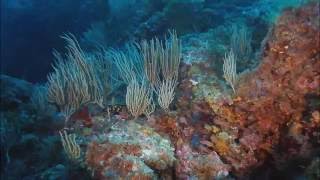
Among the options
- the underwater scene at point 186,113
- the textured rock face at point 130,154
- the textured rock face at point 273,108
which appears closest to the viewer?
the textured rock face at point 273,108

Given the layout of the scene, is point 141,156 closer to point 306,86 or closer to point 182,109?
point 182,109

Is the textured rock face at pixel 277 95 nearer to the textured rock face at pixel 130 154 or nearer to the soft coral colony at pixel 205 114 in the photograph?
the soft coral colony at pixel 205 114

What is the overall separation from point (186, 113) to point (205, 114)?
313mm

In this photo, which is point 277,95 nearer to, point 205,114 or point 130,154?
point 205,114

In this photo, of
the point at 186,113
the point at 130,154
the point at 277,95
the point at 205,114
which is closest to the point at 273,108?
the point at 277,95

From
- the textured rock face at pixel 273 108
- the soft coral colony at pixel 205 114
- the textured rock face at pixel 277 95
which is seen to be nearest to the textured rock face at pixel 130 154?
the soft coral colony at pixel 205 114

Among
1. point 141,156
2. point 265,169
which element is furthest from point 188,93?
point 265,169

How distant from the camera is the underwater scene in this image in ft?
12.1

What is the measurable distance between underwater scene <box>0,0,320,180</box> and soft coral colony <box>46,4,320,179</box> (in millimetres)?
12

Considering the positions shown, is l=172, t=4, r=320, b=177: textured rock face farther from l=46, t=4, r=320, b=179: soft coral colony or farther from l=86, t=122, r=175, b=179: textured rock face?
l=86, t=122, r=175, b=179: textured rock face

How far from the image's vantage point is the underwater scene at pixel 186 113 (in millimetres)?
3688

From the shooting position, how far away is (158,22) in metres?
10.6

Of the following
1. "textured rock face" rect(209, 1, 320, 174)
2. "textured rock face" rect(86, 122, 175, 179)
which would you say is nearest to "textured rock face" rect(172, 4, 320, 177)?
"textured rock face" rect(209, 1, 320, 174)

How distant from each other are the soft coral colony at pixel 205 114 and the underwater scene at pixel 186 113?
12 millimetres
